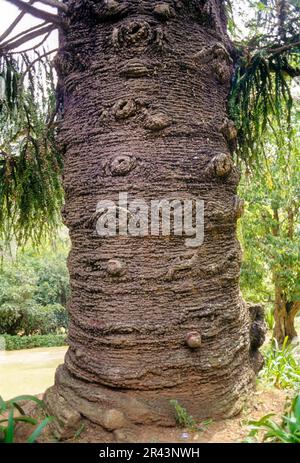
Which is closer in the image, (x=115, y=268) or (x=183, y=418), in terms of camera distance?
(x=183, y=418)

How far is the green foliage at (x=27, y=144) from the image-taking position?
109 inches

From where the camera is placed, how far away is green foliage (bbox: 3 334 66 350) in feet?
43.6

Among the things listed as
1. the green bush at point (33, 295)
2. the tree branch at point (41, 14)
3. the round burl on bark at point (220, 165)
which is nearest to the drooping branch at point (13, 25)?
the tree branch at point (41, 14)

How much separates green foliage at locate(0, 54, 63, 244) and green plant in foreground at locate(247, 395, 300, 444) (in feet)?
7.36

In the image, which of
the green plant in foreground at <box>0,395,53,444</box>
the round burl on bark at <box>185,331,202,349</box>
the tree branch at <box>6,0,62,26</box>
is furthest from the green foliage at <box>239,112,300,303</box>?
the green plant in foreground at <box>0,395,53,444</box>

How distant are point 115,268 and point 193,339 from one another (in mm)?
529

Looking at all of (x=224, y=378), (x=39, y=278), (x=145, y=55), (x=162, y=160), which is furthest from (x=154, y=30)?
(x=39, y=278)

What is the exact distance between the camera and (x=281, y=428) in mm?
1661

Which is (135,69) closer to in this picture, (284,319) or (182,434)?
(182,434)

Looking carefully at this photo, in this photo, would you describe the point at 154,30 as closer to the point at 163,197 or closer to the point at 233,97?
the point at 233,97

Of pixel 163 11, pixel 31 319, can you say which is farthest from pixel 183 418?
pixel 31 319

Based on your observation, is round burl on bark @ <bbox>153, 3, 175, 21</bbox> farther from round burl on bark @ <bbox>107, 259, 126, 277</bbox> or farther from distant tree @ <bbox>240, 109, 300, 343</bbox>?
distant tree @ <bbox>240, 109, 300, 343</bbox>

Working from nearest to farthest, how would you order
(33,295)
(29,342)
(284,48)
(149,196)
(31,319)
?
1. (149,196)
2. (284,48)
3. (29,342)
4. (33,295)
5. (31,319)

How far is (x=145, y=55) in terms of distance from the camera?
1990 millimetres
